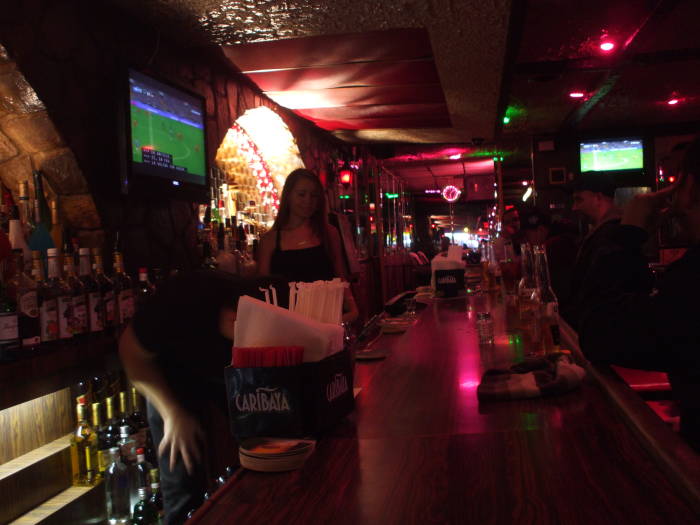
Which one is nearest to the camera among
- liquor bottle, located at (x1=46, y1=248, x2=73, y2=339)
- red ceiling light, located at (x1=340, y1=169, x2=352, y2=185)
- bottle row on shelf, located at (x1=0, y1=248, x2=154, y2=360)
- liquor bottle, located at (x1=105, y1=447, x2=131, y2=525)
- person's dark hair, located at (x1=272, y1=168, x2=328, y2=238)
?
bottle row on shelf, located at (x1=0, y1=248, x2=154, y2=360)

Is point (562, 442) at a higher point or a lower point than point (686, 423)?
higher

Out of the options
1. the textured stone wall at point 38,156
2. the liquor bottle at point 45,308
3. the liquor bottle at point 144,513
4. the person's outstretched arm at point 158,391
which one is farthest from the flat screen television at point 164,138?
the person's outstretched arm at point 158,391

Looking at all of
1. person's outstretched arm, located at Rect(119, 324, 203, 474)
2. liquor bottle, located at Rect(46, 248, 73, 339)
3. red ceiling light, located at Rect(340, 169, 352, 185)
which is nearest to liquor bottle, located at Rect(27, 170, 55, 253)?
liquor bottle, located at Rect(46, 248, 73, 339)

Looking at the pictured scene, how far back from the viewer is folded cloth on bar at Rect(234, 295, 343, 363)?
3.46ft

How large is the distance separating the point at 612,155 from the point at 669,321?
25.6 ft

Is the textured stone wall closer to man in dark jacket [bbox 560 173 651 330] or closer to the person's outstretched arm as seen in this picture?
the person's outstretched arm

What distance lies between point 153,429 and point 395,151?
7751 mm

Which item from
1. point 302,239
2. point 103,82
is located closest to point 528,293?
point 302,239

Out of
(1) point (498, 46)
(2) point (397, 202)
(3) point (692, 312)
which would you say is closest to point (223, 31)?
(1) point (498, 46)

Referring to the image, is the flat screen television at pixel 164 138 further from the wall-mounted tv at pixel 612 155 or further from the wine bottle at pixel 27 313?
the wall-mounted tv at pixel 612 155

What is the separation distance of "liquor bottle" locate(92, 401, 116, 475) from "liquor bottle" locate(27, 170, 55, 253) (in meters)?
0.72

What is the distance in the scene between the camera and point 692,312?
1351mm

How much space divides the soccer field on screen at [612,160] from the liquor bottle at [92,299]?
7.61m

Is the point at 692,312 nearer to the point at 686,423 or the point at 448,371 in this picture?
the point at 686,423
